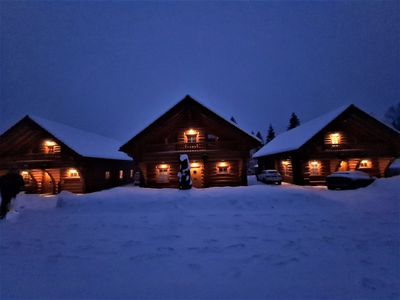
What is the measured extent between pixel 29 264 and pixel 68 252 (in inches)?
33.8

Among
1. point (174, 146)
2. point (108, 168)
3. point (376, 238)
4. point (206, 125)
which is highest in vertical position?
point (206, 125)

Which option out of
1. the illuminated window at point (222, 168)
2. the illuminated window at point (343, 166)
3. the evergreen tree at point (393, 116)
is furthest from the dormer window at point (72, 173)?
the evergreen tree at point (393, 116)

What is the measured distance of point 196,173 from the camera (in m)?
19.0

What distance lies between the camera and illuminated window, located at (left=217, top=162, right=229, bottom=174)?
744 inches

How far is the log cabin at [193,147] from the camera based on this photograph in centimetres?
1845

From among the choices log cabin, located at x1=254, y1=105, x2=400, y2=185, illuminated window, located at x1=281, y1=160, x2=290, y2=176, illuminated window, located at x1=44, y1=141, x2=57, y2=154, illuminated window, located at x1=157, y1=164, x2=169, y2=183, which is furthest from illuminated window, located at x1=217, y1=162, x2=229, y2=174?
illuminated window, located at x1=44, y1=141, x2=57, y2=154

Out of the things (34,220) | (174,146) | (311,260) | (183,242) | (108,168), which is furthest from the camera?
(108,168)

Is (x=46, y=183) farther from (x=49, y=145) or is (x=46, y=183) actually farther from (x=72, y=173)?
(x=49, y=145)

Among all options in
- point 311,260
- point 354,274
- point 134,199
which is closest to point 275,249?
point 311,260

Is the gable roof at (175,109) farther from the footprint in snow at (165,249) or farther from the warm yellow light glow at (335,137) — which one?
the footprint in snow at (165,249)

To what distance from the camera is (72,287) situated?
4113 mm

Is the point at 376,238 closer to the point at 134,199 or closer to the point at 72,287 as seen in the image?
the point at 72,287

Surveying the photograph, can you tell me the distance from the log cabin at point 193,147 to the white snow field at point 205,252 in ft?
26.1

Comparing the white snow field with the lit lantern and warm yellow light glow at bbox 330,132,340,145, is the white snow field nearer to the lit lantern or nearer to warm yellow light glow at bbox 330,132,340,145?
warm yellow light glow at bbox 330,132,340,145
